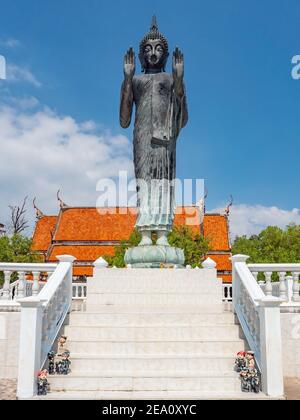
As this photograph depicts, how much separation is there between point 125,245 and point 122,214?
11615 millimetres

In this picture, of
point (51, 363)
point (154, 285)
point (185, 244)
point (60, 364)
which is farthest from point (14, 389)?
point (185, 244)

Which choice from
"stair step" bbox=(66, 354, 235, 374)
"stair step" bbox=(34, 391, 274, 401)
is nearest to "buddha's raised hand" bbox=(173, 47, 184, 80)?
"stair step" bbox=(66, 354, 235, 374)

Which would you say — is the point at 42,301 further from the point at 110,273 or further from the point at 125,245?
the point at 125,245

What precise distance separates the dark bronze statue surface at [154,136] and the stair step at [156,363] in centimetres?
404

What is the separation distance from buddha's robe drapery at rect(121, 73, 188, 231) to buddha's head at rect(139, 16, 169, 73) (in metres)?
0.38

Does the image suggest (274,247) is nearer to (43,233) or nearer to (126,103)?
(43,233)

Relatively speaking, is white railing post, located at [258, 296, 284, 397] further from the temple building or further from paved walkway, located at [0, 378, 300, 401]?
the temple building

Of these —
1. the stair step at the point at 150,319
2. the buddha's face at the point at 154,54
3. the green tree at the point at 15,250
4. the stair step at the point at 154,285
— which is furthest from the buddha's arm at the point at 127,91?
the green tree at the point at 15,250

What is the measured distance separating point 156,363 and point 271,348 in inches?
66.9

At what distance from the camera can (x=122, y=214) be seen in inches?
1340

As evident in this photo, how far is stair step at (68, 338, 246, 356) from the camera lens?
6832 millimetres

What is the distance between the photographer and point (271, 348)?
6.07 m

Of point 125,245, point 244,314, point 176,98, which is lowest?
point 244,314
